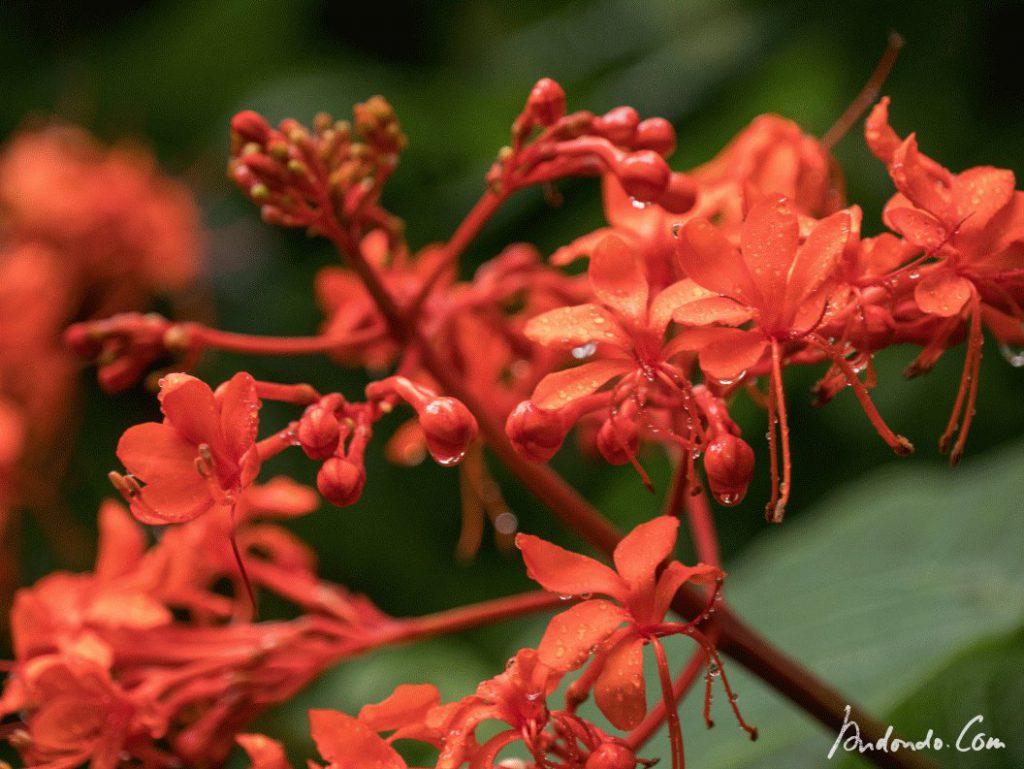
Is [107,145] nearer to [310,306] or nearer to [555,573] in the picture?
[310,306]

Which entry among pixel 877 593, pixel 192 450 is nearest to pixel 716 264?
pixel 192 450

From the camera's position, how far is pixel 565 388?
0.93 m

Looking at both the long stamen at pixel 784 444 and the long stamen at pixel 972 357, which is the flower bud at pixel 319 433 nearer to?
the long stamen at pixel 784 444

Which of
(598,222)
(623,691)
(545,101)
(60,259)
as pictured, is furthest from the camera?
(60,259)

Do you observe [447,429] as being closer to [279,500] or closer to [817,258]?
[817,258]

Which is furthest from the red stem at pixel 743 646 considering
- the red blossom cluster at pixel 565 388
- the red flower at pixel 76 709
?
the red flower at pixel 76 709

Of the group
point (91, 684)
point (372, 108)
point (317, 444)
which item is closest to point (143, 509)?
point (317, 444)

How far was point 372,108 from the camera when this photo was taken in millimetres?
1131

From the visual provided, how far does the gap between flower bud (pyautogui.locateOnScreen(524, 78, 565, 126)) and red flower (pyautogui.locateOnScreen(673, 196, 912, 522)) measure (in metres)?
0.27

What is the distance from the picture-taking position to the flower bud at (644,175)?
3.48ft

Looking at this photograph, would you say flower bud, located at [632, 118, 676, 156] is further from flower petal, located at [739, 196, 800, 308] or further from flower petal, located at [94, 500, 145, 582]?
flower petal, located at [94, 500, 145, 582]

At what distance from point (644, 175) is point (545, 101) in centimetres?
13

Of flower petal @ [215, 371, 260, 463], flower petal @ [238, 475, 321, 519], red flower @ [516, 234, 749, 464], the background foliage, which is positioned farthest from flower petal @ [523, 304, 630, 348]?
the background foliage

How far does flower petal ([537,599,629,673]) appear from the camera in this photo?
0.86 meters
